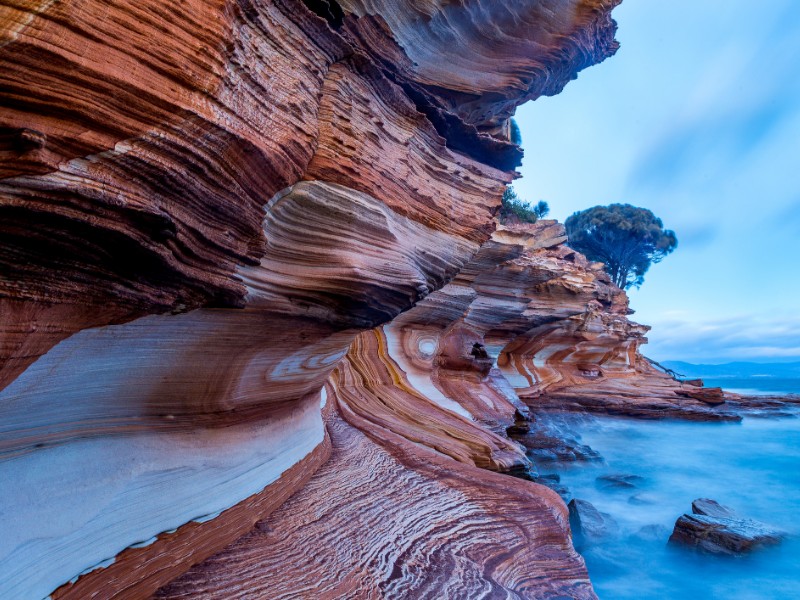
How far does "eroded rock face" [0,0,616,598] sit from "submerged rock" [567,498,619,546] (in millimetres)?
2311

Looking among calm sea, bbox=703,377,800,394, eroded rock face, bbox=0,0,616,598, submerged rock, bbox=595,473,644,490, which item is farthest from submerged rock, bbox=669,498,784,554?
calm sea, bbox=703,377,800,394

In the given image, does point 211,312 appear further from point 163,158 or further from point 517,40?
point 517,40

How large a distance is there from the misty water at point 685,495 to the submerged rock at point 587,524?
114 mm

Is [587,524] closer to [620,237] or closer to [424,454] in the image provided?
[424,454]

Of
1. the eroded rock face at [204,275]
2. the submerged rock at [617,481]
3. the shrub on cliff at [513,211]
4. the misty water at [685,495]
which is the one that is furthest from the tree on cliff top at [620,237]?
the eroded rock face at [204,275]

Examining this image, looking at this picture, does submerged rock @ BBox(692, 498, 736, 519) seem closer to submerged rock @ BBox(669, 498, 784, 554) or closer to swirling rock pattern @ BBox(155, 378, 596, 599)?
submerged rock @ BBox(669, 498, 784, 554)

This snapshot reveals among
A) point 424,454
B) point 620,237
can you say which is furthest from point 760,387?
point 424,454

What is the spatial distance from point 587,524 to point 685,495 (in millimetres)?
3403

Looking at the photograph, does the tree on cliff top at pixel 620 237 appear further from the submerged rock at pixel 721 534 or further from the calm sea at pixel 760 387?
the submerged rock at pixel 721 534

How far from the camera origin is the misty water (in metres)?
4.69

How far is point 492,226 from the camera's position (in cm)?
443

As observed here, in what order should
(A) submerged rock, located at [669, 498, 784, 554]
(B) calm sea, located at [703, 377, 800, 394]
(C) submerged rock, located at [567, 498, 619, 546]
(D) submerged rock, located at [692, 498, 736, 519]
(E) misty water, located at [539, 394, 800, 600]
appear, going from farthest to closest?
(B) calm sea, located at [703, 377, 800, 394]
(D) submerged rock, located at [692, 498, 736, 519]
(C) submerged rock, located at [567, 498, 619, 546]
(A) submerged rock, located at [669, 498, 784, 554]
(E) misty water, located at [539, 394, 800, 600]

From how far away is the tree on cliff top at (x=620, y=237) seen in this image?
2617cm

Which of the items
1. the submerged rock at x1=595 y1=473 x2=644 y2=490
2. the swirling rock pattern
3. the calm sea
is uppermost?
the calm sea
